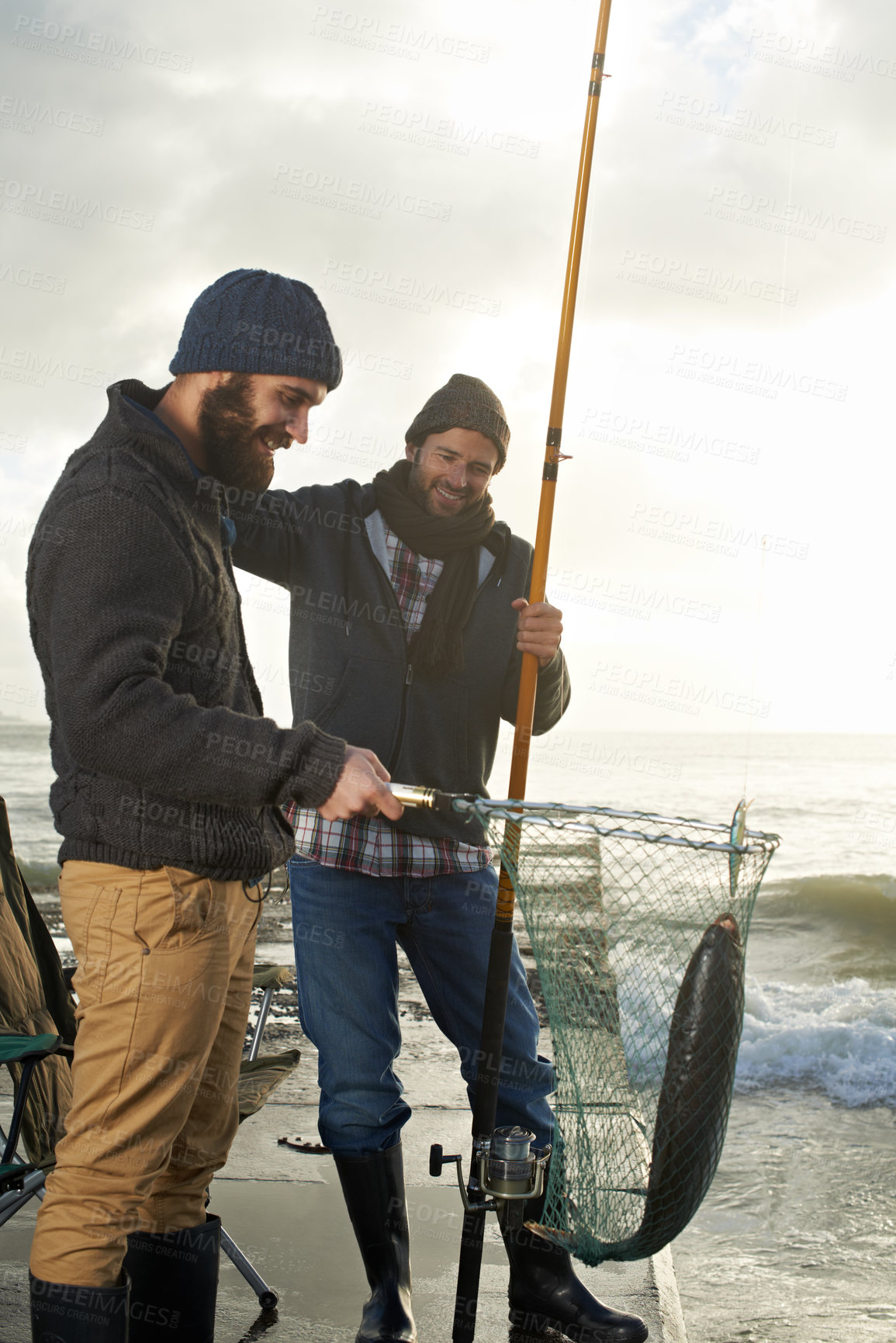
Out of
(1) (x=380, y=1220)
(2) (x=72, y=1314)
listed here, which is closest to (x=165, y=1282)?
(2) (x=72, y=1314)

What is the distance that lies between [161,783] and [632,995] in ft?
4.31

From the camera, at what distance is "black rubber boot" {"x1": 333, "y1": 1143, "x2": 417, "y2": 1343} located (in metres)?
2.58

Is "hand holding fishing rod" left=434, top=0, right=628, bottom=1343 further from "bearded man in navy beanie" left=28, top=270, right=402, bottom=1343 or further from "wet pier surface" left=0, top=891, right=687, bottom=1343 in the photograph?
"bearded man in navy beanie" left=28, top=270, right=402, bottom=1343

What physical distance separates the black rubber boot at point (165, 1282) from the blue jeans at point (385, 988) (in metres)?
0.44

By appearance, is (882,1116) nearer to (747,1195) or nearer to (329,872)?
(747,1195)

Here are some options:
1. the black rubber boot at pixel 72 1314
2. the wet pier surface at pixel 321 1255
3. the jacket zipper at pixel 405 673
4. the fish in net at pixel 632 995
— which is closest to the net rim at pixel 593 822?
the fish in net at pixel 632 995

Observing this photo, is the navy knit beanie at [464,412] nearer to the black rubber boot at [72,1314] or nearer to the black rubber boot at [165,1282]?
the black rubber boot at [165,1282]

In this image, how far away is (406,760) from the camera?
9.37 ft

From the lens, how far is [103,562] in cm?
183

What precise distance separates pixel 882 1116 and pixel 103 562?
242 inches

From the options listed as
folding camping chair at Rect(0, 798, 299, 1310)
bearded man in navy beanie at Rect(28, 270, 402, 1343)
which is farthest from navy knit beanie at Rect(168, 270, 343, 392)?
folding camping chair at Rect(0, 798, 299, 1310)

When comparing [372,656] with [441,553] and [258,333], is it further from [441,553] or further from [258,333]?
[258,333]

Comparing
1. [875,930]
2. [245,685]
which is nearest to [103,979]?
[245,685]

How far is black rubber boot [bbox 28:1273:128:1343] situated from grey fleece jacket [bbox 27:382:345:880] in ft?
2.28
